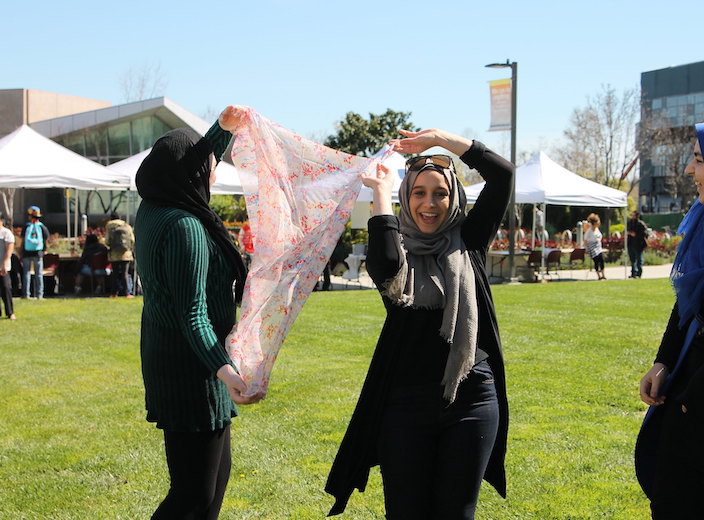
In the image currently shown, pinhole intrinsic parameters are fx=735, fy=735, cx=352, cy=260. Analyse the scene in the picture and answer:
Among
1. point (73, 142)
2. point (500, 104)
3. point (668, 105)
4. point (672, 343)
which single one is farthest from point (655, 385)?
point (668, 105)

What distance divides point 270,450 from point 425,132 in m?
3.14

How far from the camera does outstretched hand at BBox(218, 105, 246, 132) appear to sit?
9.52 ft

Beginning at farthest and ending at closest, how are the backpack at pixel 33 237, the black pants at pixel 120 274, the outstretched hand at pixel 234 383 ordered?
the black pants at pixel 120 274
the backpack at pixel 33 237
the outstretched hand at pixel 234 383

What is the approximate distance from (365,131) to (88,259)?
107 feet

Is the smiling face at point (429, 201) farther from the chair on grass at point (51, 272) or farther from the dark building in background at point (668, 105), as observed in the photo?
the dark building in background at point (668, 105)

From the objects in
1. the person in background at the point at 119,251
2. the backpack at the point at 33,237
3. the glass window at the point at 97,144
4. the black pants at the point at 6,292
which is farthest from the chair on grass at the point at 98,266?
the glass window at the point at 97,144

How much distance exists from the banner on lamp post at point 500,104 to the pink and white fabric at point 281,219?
16512mm

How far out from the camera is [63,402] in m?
6.73

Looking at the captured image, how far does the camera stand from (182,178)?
2.61m

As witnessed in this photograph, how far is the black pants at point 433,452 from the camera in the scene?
107 inches

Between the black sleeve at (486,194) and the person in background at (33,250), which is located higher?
the black sleeve at (486,194)

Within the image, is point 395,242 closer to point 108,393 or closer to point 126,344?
point 108,393

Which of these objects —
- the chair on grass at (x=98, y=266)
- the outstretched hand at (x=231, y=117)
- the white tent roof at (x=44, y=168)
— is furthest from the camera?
the chair on grass at (x=98, y=266)

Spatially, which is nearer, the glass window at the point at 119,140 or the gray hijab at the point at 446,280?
the gray hijab at the point at 446,280
